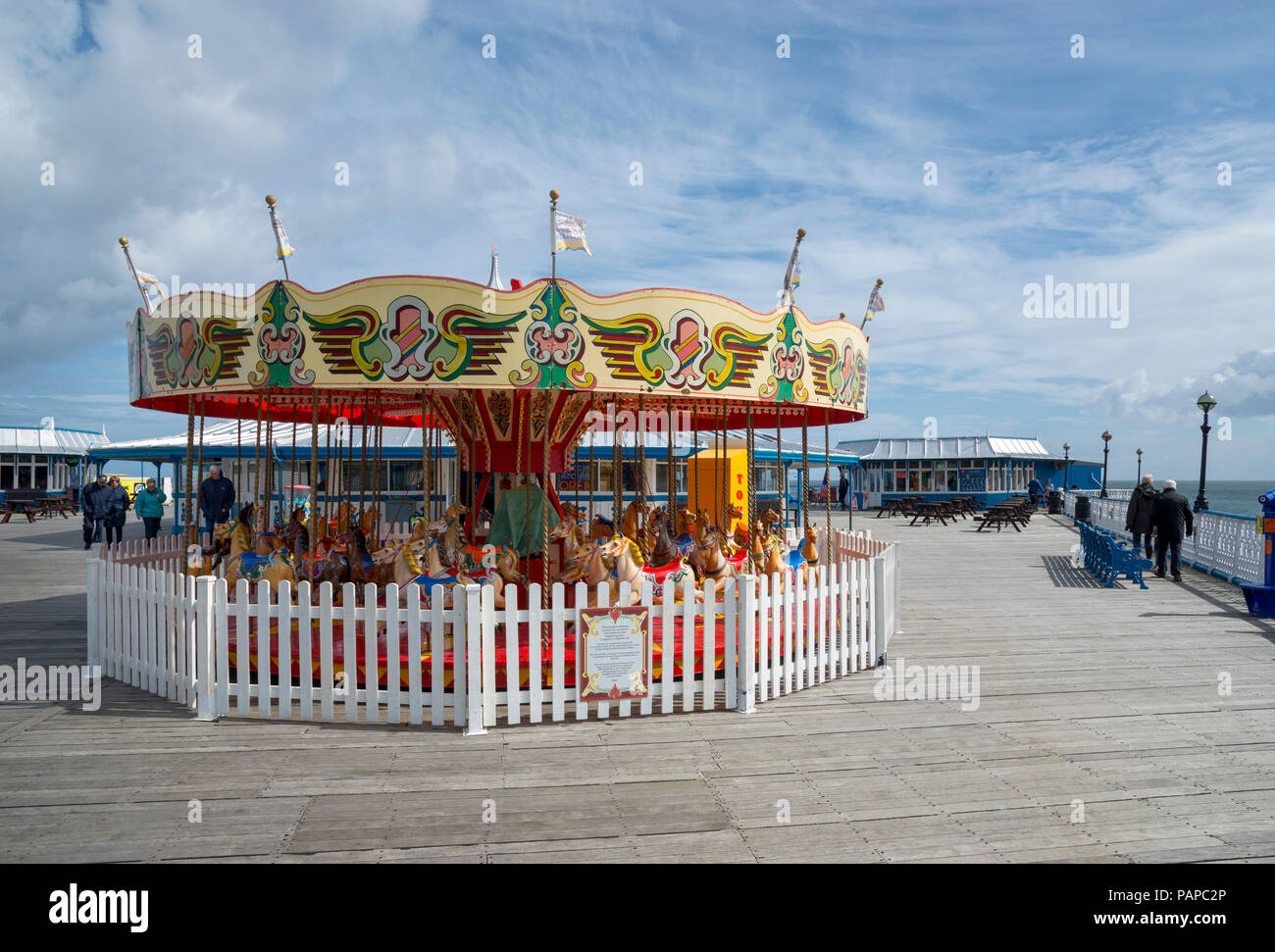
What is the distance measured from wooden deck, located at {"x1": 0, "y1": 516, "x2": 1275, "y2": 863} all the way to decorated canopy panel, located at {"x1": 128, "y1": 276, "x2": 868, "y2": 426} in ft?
7.91

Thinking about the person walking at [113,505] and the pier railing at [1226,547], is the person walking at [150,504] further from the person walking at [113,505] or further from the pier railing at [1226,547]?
the pier railing at [1226,547]

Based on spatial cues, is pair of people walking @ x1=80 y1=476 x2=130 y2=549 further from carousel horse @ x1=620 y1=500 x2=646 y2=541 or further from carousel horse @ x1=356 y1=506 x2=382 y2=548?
carousel horse @ x1=620 y1=500 x2=646 y2=541

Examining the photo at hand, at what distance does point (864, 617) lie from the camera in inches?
288

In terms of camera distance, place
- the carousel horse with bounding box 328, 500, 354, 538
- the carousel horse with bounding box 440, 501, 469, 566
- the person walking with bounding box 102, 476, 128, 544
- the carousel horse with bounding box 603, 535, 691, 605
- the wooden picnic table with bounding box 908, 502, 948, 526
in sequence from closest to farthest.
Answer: the carousel horse with bounding box 603, 535, 691, 605 → the carousel horse with bounding box 440, 501, 469, 566 → the carousel horse with bounding box 328, 500, 354, 538 → the person walking with bounding box 102, 476, 128, 544 → the wooden picnic table with bounding box 908, 502, 948, 526

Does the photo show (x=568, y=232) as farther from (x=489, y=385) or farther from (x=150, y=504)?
(x=150, y=504)

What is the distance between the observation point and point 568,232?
5.73 metres

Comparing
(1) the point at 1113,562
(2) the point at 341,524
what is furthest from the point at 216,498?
(1) the point at 1113,562

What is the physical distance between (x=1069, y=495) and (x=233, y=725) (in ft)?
141

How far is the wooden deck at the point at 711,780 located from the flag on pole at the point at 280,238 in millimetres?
3480

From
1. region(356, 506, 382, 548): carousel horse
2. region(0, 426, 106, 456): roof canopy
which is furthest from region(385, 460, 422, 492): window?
region(0, 426, 106, 456): roof canopy

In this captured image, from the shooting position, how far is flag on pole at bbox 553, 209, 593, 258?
571cm

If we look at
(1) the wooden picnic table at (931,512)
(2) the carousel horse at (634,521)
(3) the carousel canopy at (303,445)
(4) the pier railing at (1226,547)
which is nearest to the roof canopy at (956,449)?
(1) the wooden picnic table at (931,512)

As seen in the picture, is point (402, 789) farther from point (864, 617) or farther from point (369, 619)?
point (864, 617)
